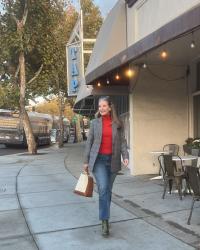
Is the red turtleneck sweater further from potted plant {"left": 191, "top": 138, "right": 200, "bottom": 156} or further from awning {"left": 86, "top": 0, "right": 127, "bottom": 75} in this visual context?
awning {"left": 86, "top": 0, "right": 127, "bottom": 75}

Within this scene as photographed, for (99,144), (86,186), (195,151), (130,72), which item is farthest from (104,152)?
(130,72)

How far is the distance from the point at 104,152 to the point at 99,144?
0.13 metres

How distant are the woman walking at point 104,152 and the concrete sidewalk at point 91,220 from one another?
498 millimetres

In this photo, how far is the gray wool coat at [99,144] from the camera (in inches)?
261

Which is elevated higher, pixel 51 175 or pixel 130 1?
pixel 130 1

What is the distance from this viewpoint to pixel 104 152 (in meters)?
6.64

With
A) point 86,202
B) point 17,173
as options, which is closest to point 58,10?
point 17,173

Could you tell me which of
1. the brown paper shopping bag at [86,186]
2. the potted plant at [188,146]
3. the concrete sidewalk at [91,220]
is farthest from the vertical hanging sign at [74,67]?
the brown paper shopping bag at [86,186]

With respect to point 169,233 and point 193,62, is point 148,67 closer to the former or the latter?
point 193,62

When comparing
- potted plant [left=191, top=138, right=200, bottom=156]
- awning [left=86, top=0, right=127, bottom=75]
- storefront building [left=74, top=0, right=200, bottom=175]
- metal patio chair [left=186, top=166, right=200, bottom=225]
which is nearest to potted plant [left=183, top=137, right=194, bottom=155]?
potted plant [left=191, top=138, right=200, bottom=156]

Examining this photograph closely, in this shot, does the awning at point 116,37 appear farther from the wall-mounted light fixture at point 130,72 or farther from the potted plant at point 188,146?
the potted plant at point 188,146

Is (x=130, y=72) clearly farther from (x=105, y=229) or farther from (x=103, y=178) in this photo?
(x=105, y=229)

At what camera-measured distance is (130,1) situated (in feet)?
44.7

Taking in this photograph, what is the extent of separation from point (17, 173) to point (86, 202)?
671cm
